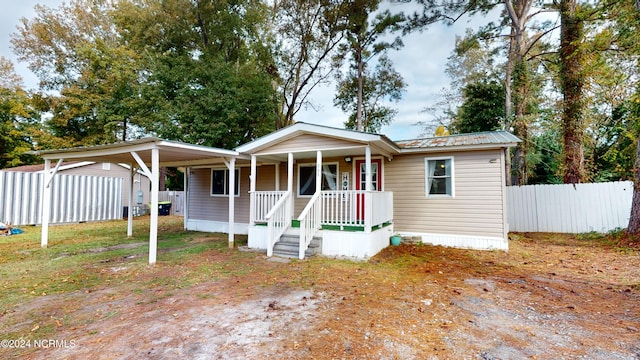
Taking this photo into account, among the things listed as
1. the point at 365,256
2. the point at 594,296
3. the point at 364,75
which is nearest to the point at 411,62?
the point at 364,75

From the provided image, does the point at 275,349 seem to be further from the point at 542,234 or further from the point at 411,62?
the point at 411,62

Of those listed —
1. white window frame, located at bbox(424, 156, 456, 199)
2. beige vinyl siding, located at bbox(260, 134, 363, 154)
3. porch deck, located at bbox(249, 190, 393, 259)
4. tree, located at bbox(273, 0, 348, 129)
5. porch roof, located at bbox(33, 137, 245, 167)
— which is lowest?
porch deck, located at bbox(249, 190, 393, 259)

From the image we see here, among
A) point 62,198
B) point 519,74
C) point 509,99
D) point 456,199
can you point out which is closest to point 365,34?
point 519,74

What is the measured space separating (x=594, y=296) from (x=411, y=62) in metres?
15.0

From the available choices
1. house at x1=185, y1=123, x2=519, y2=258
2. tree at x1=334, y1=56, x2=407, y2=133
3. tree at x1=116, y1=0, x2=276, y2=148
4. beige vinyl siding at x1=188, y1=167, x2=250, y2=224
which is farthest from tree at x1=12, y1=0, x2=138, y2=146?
house at x1=185, y1=123, x2=519, y2=258

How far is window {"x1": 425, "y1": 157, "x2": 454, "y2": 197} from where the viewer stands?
7519mm

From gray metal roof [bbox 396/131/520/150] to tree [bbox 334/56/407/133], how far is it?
866 cm

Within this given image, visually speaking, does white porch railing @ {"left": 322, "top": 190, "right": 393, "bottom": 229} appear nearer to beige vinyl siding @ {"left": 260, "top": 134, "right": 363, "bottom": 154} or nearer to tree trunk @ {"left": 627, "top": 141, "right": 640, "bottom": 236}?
beige vinyl siding @ {"left": 260, "top": 134, "right": 363, "bottom": 154}

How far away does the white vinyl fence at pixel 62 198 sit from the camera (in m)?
11.0

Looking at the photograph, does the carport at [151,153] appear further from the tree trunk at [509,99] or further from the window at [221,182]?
the tree trunk at [509,99]

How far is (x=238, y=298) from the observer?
4.09 m

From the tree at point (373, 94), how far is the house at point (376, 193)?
884 cm

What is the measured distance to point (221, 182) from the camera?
35.1ft

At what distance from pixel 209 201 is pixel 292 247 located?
562 centimetres
